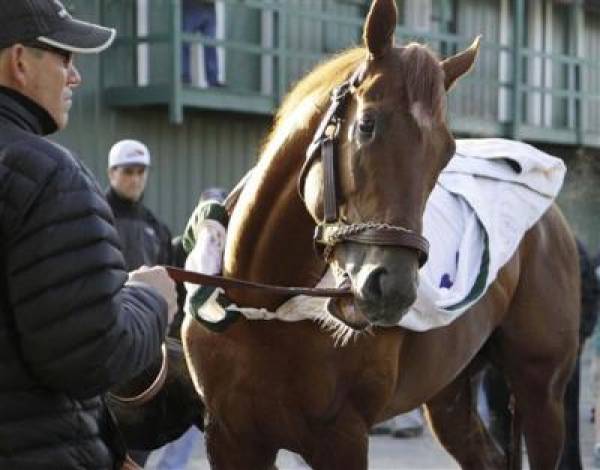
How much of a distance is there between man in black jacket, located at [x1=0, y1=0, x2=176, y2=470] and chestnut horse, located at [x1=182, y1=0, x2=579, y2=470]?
1351mm

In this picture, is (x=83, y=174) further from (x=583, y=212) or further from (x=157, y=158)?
(x=583, y=212)

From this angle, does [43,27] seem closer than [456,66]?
Yes

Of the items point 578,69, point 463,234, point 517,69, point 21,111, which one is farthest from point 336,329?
point 578,69

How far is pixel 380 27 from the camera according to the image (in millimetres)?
4309

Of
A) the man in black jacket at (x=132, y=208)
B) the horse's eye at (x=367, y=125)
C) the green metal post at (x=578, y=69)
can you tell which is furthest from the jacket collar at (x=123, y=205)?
the green metal post at (x=578, y=69)

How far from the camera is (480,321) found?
6.04 m

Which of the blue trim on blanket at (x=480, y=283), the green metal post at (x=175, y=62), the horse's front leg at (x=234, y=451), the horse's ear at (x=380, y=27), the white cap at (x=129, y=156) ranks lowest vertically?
the horse's front leg at (x=234, y=451)

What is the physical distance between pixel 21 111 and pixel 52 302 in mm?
444

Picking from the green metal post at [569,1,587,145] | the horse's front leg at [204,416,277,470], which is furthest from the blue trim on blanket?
the green metal post at [569,1,587,145]

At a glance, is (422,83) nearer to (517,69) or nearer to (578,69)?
(517,69)

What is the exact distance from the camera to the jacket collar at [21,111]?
279 cm

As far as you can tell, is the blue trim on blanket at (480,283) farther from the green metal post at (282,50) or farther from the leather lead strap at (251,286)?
the green metal post at (282,50)

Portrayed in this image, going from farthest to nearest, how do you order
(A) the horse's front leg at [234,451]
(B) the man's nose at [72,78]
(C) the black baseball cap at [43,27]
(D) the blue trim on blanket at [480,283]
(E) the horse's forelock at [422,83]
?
(D) the blue trim on blanket at [480,283] → (A) the horse's front leg at [234,451] → (E) the horse's forelock at [422,83] → (B) the man's nose at [72,78] → (C) the black baseball cap at [43,27]

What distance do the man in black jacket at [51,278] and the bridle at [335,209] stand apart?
4.18 ft
